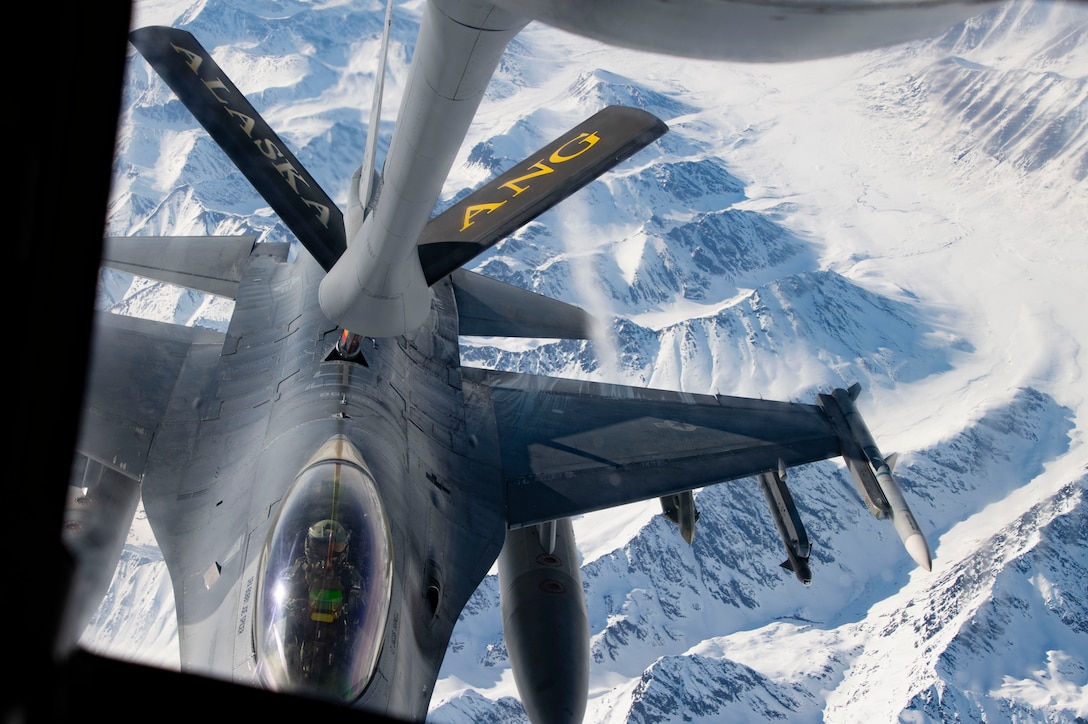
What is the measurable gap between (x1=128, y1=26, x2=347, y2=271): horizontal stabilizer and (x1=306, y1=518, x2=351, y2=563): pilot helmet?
13.9ft

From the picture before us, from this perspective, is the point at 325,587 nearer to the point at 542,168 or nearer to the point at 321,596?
the point at 321,596

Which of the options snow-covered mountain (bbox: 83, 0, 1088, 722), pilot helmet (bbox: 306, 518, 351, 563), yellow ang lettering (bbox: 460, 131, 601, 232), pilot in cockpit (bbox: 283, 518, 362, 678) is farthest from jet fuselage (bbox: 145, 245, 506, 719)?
snow-covered mountain (bbox: 83, 0, 1088, 722)

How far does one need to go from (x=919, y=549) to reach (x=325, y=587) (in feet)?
Result: 25.6

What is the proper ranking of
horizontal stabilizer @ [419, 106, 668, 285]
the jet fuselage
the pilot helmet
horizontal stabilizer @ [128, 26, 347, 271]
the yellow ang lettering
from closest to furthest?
the pilot helmet, the jet fuselage, horizontal stabilizer @ [419, 106, 668, 285], horizontal stabilizer @ [128, 26, 347, 271], the yellow ang lettering

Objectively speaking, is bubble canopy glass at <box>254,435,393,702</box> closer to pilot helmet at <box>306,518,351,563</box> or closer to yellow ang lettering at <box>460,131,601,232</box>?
pilot helmet at <box>306,518,351,563</box>

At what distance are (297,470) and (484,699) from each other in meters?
133

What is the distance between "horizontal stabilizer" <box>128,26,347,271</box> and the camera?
401 inches

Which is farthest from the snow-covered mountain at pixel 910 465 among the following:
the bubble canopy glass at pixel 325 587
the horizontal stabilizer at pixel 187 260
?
the bubble canopy glass at pixel 325 587

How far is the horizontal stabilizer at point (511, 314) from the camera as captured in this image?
49.6ft

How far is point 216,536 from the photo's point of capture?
8.71m

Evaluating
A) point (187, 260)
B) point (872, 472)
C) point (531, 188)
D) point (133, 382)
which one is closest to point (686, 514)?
point (872, 472)

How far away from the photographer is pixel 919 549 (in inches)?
414

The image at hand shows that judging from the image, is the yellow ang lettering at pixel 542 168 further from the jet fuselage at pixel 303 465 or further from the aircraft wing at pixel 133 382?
the aircraft wing at pixel 133 382

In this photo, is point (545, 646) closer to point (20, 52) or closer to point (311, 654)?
point (311, 654)
